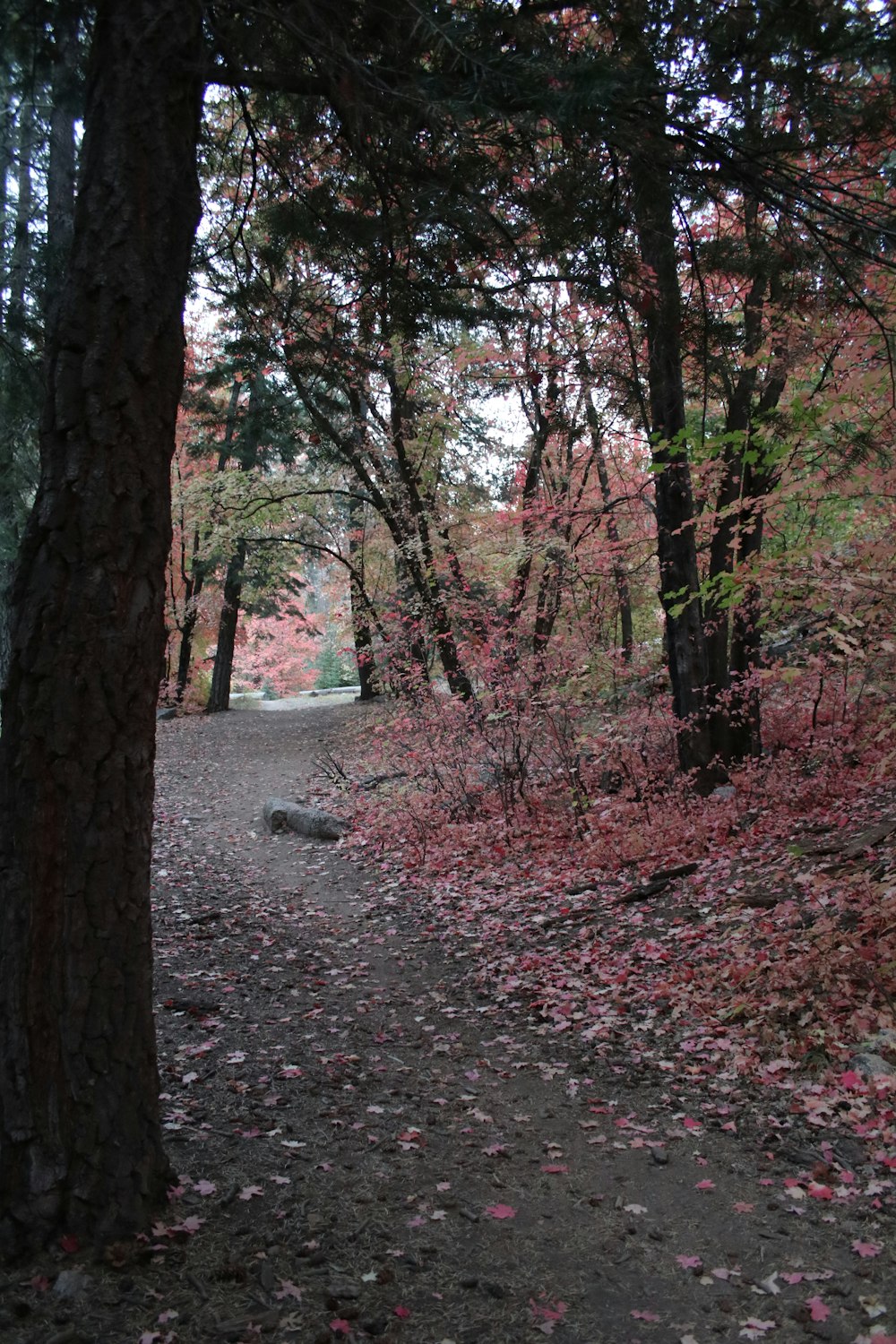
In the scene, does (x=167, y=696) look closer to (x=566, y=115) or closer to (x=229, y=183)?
(x=229, y=183)

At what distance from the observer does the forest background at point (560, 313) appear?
3.33 metres

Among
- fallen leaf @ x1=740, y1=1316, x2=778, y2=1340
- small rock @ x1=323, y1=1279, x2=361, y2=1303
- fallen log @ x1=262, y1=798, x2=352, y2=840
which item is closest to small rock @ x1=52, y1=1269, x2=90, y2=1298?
small rock @ x1=323, y1=1279, x2=361, y2=1303

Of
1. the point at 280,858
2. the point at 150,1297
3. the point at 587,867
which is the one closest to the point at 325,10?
the point at 150,1297

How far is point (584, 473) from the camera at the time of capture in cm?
1322

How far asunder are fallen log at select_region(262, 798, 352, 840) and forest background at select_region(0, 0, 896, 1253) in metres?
1.07

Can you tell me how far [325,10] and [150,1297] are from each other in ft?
16.1

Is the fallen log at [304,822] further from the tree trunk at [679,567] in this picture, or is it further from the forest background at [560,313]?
the tree trunk at [679,567]

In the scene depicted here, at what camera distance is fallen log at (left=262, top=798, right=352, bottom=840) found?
426 inches

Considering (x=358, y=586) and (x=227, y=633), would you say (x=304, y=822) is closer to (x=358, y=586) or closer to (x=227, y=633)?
(x=358, y=586)

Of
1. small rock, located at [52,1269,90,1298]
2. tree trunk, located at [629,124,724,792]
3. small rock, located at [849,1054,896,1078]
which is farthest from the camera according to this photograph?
tree trunk, located at [629,124,724,792]

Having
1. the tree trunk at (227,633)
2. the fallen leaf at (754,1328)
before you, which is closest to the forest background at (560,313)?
the fallen leaf at (754,1328)

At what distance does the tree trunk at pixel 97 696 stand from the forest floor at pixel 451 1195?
303 mm

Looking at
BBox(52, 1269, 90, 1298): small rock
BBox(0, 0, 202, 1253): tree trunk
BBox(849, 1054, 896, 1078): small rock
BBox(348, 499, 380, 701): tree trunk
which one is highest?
BBox(348, 499, 380, 701): tree trunk

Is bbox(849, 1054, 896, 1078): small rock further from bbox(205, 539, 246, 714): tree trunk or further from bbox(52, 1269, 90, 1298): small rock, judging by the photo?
bbox(205, 539, 246, 714): tree trunk
